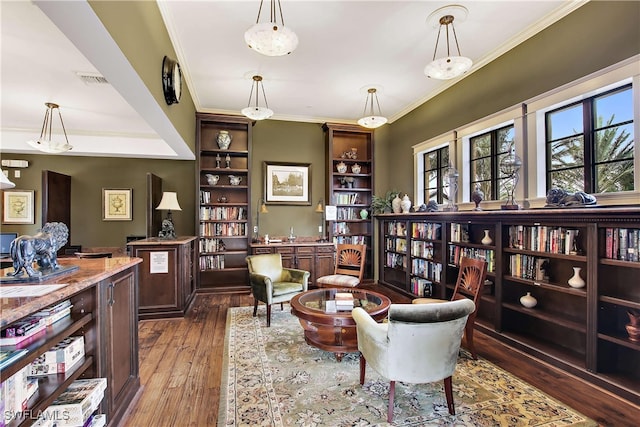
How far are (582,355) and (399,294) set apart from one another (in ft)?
8.86

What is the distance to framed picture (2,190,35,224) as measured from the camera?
19.4 feet

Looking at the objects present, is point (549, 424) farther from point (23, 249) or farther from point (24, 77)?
point (24, 77)

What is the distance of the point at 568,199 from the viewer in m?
2.70

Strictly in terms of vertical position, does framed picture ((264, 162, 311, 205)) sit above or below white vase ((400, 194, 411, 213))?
above

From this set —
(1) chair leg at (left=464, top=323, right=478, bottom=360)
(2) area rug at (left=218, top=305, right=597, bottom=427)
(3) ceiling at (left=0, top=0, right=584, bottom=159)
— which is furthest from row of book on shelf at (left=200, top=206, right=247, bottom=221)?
(1) chair leg at (left=464, top=323, right=478, bottom=360)

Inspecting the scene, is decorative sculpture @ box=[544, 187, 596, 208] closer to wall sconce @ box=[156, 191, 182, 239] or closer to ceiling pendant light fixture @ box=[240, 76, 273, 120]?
ceiling pendant light fixture @ box=[240, 76, 273, 120]

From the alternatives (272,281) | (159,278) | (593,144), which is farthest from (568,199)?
(159,278)

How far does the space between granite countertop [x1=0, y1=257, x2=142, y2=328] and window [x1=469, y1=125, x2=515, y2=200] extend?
163 inches

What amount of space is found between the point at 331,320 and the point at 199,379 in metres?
1.22

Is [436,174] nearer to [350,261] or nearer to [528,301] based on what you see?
[350,261]

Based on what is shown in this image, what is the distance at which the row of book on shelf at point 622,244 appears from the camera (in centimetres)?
230

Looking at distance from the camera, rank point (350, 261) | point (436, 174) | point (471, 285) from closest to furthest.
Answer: point (471, 285) < point (350, 261) < point (436, 174)

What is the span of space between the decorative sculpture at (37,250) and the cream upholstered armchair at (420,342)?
204cm

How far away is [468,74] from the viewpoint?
4.24 metres
